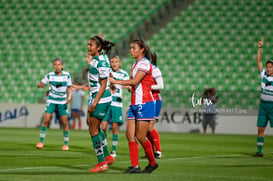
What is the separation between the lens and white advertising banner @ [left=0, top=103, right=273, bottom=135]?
2294cm

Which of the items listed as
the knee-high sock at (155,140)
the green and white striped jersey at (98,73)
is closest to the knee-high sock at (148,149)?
the green and white striped jersey at (98,73)

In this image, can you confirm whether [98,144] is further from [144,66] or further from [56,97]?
[56,97]

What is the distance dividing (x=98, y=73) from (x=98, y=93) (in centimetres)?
34

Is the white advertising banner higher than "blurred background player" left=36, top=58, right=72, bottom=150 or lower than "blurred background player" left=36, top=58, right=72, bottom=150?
lower

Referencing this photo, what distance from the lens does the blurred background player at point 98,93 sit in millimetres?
8102

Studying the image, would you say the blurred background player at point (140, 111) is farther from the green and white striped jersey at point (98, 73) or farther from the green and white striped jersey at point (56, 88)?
the green and white striped jersey at point (56, 88)

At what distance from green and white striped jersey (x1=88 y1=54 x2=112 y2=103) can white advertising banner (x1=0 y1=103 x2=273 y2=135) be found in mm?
15256

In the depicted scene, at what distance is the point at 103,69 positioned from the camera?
26.6 ft

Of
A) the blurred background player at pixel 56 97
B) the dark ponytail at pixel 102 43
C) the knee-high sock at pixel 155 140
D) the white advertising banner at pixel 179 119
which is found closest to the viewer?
the dark ponytail at pixel 102 43

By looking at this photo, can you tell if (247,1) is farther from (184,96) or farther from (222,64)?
(184,96)

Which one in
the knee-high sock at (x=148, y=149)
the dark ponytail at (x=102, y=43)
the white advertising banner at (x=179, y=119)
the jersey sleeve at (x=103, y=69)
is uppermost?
the dark ponytail at (x=102, y=43)

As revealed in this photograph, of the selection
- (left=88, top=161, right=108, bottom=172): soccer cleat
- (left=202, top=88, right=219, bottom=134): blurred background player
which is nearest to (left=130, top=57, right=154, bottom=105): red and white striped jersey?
(left=88, top=161, right=108, bottom=172): soccer cleat

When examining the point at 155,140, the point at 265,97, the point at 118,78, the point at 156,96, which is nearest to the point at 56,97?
the point at 118,78

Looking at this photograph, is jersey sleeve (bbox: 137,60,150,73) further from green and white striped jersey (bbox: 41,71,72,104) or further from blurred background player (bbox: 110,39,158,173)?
green and white striped jersey (bbox: 41,71,72,104)
